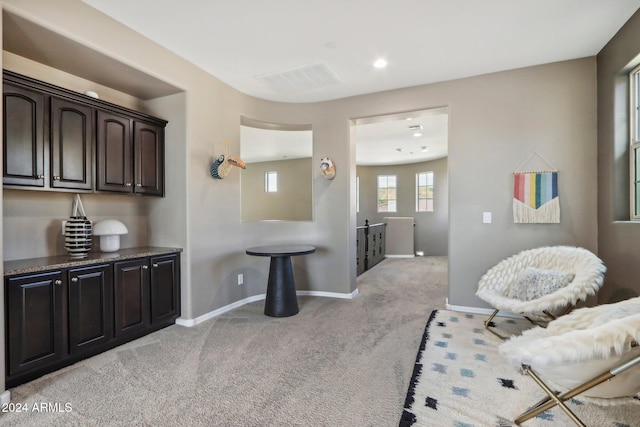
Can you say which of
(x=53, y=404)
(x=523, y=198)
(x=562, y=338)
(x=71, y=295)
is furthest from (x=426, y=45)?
(x=53, y=404)

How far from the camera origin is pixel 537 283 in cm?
256

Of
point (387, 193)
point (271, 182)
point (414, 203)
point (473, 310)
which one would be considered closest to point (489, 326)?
point (473, 310)

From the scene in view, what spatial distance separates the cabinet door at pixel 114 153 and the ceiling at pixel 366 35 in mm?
844

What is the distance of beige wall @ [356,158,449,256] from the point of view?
8.73m

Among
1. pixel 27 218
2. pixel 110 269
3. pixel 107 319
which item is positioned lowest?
pixel 107 319

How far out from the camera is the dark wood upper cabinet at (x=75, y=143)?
2.16 metres

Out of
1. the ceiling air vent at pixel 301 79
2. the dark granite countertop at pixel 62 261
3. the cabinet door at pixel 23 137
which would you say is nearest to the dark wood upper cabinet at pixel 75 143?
the cabinet door at pixel 23 137

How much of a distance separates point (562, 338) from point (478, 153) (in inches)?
97.2

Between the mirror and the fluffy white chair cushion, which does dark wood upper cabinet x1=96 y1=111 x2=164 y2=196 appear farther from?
the mirror

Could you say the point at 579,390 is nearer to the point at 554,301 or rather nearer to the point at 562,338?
the point at 562,338

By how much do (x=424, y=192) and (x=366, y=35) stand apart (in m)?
7.19

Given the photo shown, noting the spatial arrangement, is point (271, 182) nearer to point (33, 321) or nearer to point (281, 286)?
point (281, 286)

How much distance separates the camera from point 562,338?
4.64 feet

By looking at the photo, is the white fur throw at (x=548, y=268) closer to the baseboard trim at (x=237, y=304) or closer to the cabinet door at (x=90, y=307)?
the baseboard trim at (x=237, y=304)
